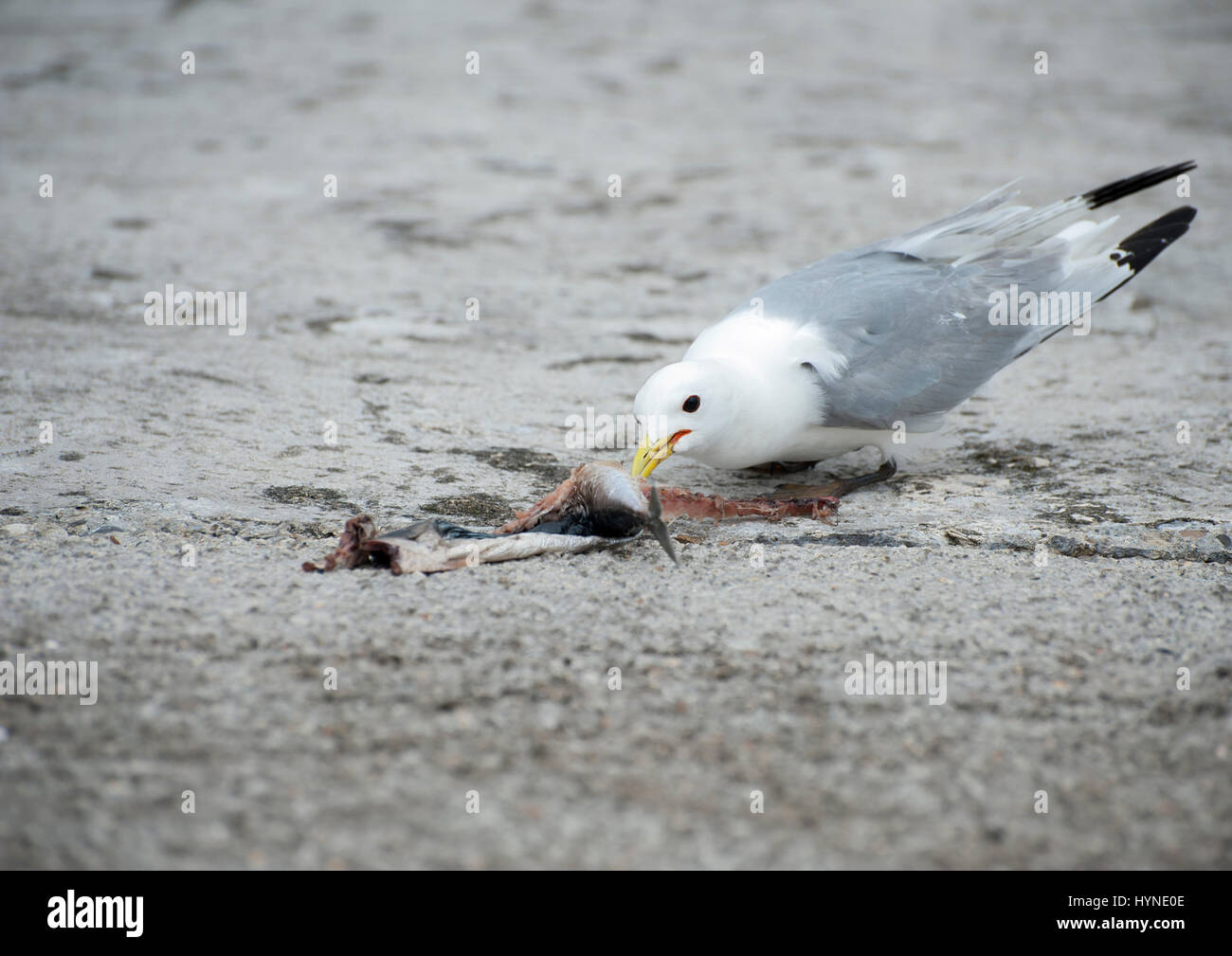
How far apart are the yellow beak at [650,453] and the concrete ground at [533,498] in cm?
22

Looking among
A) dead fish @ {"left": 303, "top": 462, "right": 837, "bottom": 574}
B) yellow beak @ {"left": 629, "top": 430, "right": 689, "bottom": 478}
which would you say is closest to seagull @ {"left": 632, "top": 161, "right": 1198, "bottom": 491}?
yellow beak @ {"left": 629, "top": 430, "right": 689, "bottom": 478}

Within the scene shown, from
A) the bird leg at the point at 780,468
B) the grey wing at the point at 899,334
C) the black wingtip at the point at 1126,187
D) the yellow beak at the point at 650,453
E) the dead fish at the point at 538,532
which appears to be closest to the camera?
the dead fish at the point at 538,532

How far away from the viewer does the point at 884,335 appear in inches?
137

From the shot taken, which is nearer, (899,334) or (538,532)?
(538,532)

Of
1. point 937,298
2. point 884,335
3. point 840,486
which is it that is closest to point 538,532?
point 840,486

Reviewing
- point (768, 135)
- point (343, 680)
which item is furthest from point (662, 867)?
point (768, 135)

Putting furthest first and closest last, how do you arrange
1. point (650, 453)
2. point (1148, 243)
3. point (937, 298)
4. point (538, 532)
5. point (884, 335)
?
point (1148, 243) < point (937, 298) < point (884, 335) < point (650, 453) < point (538, 532)

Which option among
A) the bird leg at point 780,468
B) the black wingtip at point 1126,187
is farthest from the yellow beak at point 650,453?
the black wingtip at point 1126,187

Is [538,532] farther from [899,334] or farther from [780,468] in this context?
[899,334]

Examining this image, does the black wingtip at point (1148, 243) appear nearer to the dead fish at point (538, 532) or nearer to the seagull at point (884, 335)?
the seagull at point (884, 335)

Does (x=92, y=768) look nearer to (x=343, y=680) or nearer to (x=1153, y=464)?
(x=343, y=680)

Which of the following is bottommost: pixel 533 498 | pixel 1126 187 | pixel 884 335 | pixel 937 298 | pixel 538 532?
pixel 538 532

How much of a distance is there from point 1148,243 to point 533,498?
2290mm

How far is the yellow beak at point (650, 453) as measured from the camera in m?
3.14
